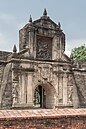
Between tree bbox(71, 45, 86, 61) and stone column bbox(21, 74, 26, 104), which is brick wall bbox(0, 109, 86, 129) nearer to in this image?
stone column bbox(21, 74, 26, 104)

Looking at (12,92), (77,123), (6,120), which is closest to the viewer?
(6,120)

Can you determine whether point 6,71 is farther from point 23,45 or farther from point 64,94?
point 64,94

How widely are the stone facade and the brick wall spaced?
916 centimetres

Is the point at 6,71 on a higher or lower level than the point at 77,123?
higher

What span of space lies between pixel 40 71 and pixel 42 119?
412 inches

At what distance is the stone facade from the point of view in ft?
49.3

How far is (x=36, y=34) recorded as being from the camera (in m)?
16.1

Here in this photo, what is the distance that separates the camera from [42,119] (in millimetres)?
5449

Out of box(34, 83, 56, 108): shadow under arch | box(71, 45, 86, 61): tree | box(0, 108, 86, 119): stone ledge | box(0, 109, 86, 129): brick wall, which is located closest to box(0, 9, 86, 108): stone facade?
box(34, 83, 56, 108): shadow under arch

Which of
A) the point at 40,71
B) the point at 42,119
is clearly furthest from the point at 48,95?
the point at 42,119

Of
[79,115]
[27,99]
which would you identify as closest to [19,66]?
[27,99]

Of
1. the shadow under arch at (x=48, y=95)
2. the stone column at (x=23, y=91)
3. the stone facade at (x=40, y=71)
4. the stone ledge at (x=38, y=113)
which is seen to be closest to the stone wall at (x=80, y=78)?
the stone facade at (x=40, y=71)

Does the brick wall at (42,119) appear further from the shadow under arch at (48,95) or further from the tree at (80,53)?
the tree at (80,53)

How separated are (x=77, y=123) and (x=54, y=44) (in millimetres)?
11185
